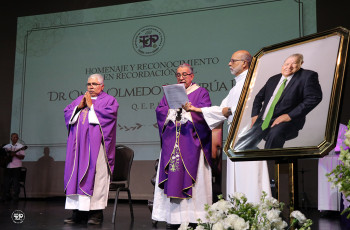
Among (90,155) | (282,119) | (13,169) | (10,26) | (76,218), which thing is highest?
(10,26)

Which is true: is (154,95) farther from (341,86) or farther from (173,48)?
(341,86)

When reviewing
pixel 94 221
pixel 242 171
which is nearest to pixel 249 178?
pixel 242 171

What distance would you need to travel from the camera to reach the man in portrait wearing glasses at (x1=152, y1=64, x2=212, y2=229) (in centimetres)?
398

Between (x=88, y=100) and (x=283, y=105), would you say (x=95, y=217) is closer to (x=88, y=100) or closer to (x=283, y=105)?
(x=88, y=100)

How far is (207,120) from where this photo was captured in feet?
12.6

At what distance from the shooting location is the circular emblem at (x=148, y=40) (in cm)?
809

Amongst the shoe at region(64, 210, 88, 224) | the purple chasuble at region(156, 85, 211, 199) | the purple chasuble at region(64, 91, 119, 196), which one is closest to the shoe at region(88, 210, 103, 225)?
the shoe at region(64, 210, 88, 224)

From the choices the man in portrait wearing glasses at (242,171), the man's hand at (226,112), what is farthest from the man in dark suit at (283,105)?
the man's hand at (226,112)

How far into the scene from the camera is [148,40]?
8.16m

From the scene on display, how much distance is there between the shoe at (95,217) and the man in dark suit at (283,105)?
9.69 ft

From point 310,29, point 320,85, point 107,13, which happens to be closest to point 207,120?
point 320,85

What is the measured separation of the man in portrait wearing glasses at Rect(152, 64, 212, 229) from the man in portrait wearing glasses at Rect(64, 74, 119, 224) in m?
0.69

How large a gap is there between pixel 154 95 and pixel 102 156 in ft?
11.1

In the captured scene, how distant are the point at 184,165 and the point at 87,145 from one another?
122 centimetres
